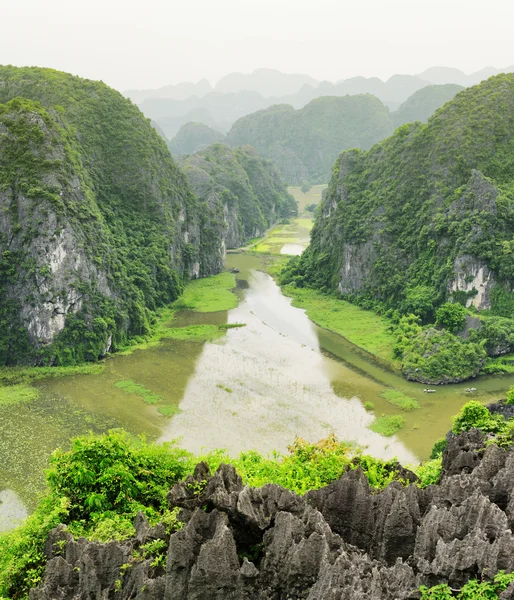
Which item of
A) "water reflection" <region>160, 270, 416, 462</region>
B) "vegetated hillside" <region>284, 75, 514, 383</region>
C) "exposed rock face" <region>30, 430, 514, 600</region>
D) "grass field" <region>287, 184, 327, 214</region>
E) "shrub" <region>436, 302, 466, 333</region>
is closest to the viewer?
"exposed rock face" <region>30, 430, 514, 600</region>

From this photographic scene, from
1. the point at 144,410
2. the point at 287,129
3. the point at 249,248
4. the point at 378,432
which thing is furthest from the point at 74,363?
the point at 287,129

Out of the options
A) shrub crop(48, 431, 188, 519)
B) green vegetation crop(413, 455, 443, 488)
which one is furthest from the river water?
green vegetation crop(413, 455, 443, 488)

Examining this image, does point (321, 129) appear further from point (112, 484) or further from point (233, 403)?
point (112, 484)

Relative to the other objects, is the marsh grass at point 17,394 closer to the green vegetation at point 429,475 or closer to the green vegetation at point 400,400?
the green vegetation at point 400,400

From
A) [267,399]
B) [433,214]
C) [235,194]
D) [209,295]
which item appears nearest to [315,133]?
[235,194]

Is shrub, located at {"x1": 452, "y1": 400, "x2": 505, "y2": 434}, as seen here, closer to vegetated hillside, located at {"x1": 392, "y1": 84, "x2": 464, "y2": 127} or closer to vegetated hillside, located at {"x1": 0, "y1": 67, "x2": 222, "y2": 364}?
vegetated hillside, located at {"x1": 0, "y1": 67, "x2": 222, "y2": 364}
